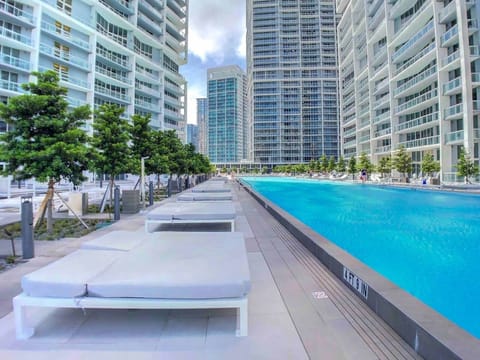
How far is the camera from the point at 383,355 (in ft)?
7.61

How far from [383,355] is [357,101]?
51.3 metres

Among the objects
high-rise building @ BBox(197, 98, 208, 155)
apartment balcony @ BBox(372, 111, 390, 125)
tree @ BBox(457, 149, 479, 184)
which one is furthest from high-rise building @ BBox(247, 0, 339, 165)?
tree @ BBox(457, 149, 479, 184)

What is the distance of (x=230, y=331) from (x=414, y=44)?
36.5 m

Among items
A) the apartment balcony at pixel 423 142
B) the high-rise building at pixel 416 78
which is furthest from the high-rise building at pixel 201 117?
the apartment balcony at pixel 423 142

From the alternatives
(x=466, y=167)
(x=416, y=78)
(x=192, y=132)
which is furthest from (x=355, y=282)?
(x=192, y=132)

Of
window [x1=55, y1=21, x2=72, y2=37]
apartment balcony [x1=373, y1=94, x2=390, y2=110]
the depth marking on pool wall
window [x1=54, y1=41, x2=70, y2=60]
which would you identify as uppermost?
window [x1=55, y1=21, x2=72, y2=37]

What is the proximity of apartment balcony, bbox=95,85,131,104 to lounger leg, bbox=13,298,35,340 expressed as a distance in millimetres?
35212

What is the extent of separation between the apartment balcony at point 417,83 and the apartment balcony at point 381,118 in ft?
9.85

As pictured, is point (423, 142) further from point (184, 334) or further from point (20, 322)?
point (20, 322)

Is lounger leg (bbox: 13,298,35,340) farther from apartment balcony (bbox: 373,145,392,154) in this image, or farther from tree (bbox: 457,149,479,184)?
apartment balcony (bbox: 373,145,392,154)

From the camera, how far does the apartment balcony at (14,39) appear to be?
2386 centimetres

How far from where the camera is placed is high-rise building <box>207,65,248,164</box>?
113 meters

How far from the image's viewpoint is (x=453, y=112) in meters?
24.7

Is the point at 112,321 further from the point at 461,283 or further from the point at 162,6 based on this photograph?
the point at 162,6
